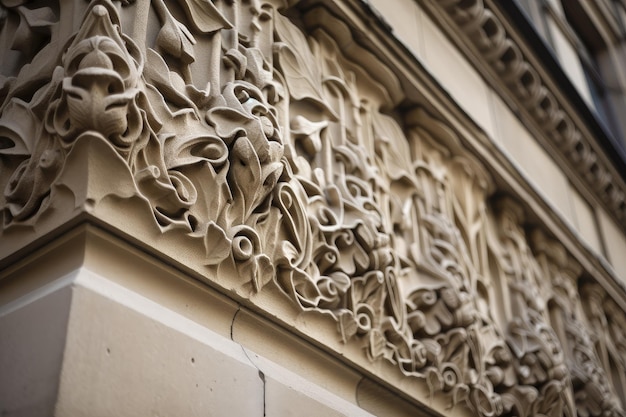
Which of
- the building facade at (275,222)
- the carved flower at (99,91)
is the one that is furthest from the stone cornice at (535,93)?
the carved flower at (99,91)

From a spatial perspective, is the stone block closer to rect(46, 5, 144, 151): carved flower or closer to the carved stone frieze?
rect(46, 5, 144, 151): carved flower

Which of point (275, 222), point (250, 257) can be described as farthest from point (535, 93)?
point (250, 257)

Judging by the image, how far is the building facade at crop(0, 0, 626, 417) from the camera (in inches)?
53.1

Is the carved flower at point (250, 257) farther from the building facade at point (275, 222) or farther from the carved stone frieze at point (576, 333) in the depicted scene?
the carved stone frieze at point (576, 333)

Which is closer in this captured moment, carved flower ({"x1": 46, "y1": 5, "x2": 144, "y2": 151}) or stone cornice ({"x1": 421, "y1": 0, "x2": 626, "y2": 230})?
carved flower ({"x1": 46, "y1": 5, "x2": 144, "y2": 151})

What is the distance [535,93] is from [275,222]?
2.16 meters

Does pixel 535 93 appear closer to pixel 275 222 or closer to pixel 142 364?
pixel 275 222

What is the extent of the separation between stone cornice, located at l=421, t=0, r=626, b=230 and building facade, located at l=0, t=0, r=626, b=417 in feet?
0.07

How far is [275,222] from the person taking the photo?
66.8 inches

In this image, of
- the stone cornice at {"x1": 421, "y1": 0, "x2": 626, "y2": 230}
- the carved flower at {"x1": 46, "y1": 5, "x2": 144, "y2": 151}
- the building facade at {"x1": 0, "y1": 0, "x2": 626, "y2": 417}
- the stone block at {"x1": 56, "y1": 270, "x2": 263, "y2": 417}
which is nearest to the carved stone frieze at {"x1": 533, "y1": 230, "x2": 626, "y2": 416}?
the building facade at {"x1": 0, "y1": 0, "x2": 626, "y2": 417}

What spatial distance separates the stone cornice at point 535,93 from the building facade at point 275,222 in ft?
0.07

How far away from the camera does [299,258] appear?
5.74ft

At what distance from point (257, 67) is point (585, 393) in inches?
71.5

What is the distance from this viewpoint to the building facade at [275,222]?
135 centimetres
